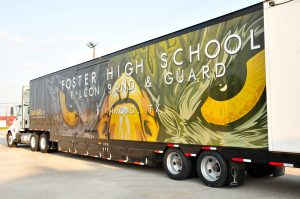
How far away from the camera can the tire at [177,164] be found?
884 cm

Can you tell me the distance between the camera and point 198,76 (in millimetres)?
8555

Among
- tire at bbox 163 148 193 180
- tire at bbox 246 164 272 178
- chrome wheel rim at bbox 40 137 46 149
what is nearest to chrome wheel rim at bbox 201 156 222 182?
tire at bbox 163 148 193 180

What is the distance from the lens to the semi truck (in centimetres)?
659

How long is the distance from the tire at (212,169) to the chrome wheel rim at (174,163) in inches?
31.9

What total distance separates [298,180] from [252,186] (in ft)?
5.56

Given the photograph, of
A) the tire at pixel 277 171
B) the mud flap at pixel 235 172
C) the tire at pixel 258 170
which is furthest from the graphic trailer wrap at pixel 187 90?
the tire at pixel 277 171

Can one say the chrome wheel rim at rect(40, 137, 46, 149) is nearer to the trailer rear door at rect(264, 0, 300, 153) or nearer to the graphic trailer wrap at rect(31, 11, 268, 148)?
the graphic trailer wrap at rect(31, 11, 268, 148)

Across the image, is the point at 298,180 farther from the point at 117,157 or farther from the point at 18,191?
the point at 18,191

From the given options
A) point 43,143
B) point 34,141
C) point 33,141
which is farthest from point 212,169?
point 33,141

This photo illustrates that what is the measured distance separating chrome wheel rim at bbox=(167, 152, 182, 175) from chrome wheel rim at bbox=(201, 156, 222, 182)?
905mm

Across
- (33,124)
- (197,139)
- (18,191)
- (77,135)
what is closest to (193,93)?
(197,139)

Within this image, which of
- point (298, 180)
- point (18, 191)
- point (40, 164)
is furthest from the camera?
point (40, 164)

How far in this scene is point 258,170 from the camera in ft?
30.5

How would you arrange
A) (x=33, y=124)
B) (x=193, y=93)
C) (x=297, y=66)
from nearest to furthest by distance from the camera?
(x=297, y=66) → (x=193, y=93) → (x=33, y=124)
